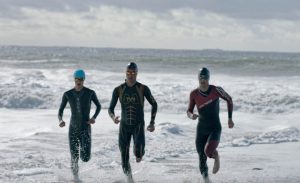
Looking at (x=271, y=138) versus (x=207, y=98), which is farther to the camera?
(x=271, y=138)

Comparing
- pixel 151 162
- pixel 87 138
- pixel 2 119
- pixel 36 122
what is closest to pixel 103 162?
pixel 151 162

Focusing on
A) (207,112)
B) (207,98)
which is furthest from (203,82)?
(207,112)

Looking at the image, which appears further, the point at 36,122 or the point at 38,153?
the point at 36,122

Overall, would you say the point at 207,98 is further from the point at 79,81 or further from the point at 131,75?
the point at 79,81

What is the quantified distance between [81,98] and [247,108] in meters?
11.4

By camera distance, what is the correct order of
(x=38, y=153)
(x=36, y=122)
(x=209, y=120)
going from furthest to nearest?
(x=36, y=122), (x=38, y=153), (x=209, y=120)

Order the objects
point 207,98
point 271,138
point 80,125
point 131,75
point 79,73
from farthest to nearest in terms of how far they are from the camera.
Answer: point 271,138
point 80,125
point 79,73
point 207,98
point 131,75

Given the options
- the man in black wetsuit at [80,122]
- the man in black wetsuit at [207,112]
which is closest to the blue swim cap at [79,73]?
the man in black wetsuit at [80,122]

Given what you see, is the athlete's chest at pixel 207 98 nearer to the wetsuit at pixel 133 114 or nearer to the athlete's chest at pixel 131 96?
the wetsuit at pixel 133 114

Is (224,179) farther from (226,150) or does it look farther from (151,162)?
(226,150)

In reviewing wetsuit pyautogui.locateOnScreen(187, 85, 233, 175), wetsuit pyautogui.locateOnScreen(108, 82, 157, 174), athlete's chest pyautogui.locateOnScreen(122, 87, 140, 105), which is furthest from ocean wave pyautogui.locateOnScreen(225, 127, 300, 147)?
athlete's chest pyautogui.locateOnScreen(122, 87, 140, 105)

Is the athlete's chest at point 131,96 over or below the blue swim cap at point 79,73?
below

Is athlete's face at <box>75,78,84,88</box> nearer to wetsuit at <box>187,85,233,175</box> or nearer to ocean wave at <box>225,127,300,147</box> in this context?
wetsuit at <box>187,85,233,175</box>

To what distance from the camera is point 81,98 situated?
833 cm
